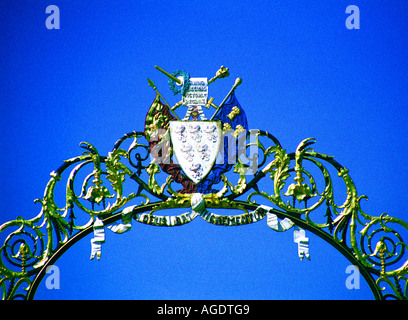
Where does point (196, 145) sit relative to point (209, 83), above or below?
below

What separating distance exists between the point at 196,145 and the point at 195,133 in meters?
0.15

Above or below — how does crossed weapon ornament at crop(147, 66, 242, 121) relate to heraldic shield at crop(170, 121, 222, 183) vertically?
above

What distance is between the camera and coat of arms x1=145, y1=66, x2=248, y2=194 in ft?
35.0

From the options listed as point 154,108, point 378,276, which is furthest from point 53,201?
point 378,276

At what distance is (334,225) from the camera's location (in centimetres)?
1063

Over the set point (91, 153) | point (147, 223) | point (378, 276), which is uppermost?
point (91, 153)

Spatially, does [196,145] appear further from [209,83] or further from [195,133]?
[209,83]

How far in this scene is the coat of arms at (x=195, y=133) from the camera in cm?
1066

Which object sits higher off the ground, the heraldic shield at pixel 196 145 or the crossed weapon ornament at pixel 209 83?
the crossed weapon ornament at pixel 209 83

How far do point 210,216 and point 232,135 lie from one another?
1.06 m

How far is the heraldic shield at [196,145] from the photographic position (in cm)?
1064

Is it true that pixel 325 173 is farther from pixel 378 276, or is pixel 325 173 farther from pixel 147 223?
pixel 147 223

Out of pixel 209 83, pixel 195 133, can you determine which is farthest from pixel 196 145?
pixel 209 83

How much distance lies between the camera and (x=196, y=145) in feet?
35.0
